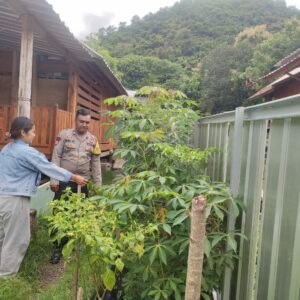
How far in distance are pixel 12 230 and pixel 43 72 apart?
510 cm

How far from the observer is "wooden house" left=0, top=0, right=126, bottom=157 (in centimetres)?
441

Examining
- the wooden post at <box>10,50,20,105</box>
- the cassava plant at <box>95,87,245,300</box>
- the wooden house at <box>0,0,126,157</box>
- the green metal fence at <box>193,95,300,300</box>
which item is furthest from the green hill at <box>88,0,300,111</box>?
the green metal fence at <box>193,95,300,300</box>

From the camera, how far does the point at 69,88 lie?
286 inches

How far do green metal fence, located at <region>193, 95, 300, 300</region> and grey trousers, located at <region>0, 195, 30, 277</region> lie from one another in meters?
2.04

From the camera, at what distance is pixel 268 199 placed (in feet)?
5.77

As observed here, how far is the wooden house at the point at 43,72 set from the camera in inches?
174

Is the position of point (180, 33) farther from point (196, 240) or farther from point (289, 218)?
point (196, 240)

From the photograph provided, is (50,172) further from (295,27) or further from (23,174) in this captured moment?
(295,27)

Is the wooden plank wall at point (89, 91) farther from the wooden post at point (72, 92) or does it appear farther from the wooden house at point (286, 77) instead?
the wooden house at point (286, 77)

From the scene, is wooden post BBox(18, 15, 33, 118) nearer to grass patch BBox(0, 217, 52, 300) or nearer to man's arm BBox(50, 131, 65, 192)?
man's arm BBox(50, 131, 65, 192)

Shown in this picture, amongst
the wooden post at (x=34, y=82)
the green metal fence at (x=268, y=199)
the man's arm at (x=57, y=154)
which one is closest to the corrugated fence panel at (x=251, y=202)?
the green metal fence at (x=268, y=199)

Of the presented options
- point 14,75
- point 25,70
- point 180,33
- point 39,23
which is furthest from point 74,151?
point 180,33

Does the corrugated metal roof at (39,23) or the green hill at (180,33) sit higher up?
the green hill at (180,33)

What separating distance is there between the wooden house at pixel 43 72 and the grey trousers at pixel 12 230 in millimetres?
1420
